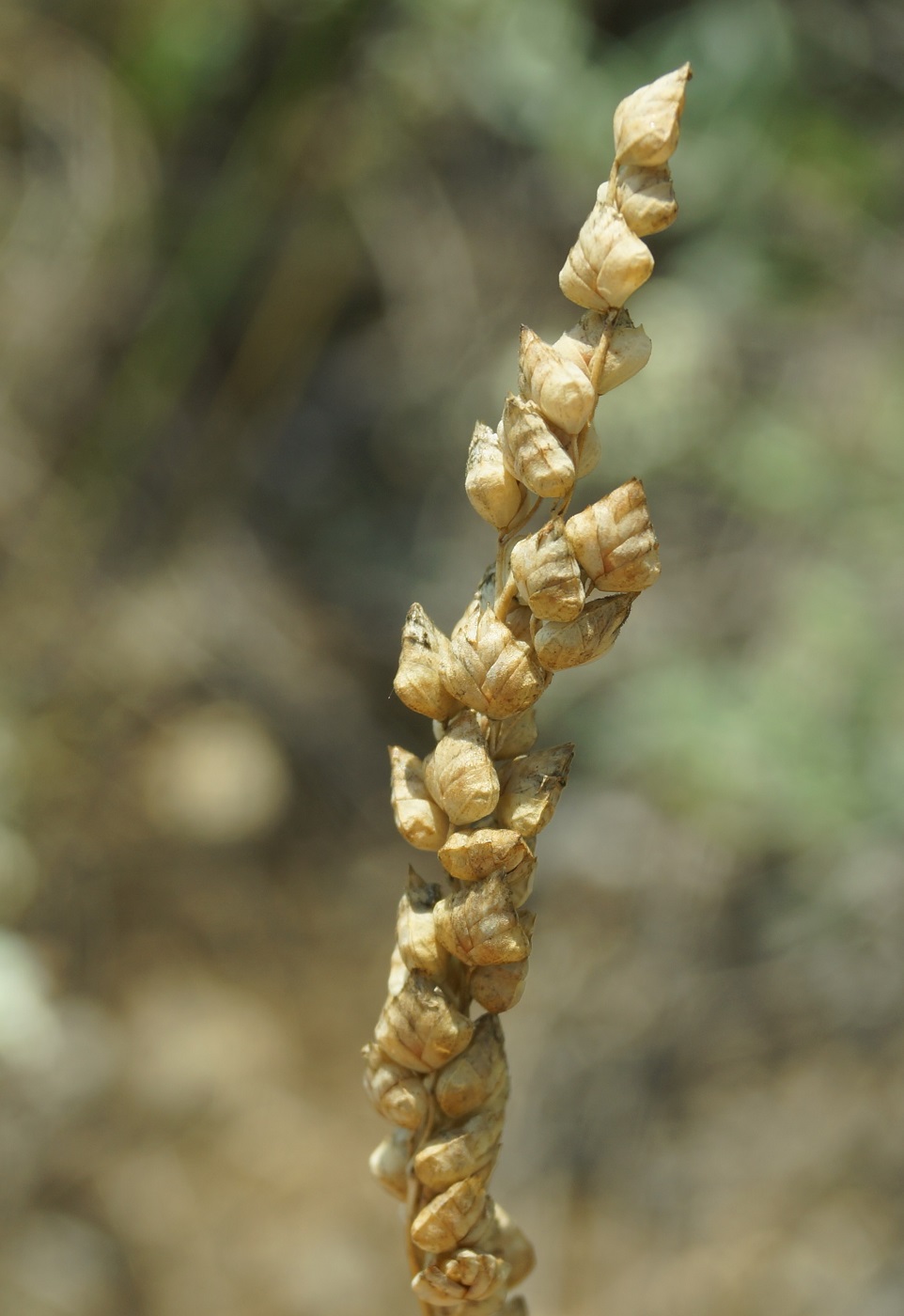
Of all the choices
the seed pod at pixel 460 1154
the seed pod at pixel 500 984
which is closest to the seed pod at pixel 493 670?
the seed pod at pixel 500 984

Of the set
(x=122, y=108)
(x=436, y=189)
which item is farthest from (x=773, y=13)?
(x=122, y=108)

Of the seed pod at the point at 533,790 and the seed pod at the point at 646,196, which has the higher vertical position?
the seed pod at the point at 646,196

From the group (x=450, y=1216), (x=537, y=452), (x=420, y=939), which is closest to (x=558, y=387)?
(x=537, y=452)

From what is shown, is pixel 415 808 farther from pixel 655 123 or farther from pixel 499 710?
pixel 655 123

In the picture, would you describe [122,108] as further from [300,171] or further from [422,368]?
[422,368]

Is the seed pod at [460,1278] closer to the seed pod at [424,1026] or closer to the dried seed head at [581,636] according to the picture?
the seed pod at [424,1026]

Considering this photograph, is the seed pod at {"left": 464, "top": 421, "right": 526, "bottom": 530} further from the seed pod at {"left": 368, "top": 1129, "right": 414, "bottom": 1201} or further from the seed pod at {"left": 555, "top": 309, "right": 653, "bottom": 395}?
the seed pod at {"left": 368, "top": 1129, "right": 414, "bottom": 1201}

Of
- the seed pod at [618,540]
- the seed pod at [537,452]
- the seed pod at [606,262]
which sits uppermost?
the seed pod at [606,262]
